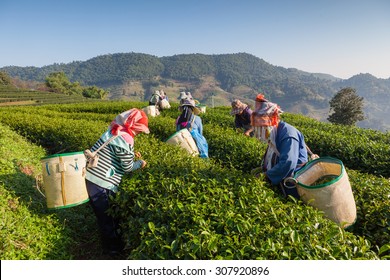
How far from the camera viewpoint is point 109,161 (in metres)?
3.51

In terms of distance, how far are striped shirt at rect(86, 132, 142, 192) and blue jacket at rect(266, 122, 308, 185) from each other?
5.85 ft

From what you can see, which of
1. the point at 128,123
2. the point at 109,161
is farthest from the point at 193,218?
the point at 128,123

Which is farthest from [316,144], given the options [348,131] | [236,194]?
[236,194]

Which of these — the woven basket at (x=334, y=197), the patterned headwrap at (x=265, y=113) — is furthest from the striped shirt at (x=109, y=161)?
the woven basket at (x=334, y=197)

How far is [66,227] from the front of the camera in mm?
3943

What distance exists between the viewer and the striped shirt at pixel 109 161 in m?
3.46

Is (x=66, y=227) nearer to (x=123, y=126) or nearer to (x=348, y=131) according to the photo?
(x=123, y=126)

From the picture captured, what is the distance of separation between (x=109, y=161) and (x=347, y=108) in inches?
1497

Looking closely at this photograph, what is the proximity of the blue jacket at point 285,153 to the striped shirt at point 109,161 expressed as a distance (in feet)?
5.85

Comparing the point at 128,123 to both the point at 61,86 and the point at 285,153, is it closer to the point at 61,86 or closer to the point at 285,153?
Result: the point at 285,153

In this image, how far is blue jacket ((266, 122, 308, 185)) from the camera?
3148 millimetres

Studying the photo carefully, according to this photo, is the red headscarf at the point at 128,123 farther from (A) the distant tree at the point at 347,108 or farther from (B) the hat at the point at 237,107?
(A) the distant tree at the point at 347,108

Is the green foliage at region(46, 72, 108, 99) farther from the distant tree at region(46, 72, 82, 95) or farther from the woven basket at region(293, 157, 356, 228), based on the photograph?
the woven basket at region(293, 157, 356, 228)

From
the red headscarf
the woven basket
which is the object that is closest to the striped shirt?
the red headscarf
